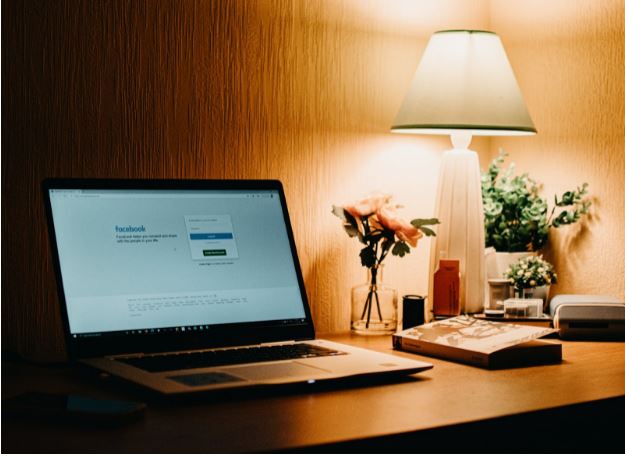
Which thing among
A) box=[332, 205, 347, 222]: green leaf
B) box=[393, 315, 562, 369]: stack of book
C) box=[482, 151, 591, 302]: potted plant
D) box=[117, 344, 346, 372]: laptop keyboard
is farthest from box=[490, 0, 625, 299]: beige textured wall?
box=[117, 344, 346, 372]: laptop keyboard

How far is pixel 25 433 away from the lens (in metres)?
1.01

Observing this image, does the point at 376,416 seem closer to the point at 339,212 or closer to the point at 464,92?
the point at 339,212

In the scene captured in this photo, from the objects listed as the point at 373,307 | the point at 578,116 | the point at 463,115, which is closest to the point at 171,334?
the point at 373,307

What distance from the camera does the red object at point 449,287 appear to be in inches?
73.4

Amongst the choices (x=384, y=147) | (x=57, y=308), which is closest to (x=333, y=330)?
(x=384, y=147)

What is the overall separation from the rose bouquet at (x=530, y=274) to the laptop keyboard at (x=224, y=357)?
62 cm

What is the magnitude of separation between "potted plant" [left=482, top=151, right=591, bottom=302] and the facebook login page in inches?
25.1

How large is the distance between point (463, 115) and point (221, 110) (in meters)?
0.51

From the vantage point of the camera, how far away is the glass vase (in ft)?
5.99

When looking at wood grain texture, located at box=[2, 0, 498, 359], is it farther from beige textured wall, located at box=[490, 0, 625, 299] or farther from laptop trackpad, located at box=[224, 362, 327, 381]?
laptop trackpad, located at box=[224, 362, 327, 381]

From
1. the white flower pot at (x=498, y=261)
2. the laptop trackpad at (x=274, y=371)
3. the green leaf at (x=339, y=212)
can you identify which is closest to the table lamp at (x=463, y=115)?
the white flower pot at (x=498, y=261)

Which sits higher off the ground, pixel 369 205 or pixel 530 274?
pixel 369 205

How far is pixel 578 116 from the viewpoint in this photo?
1.99 meters

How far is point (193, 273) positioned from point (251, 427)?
487mm
